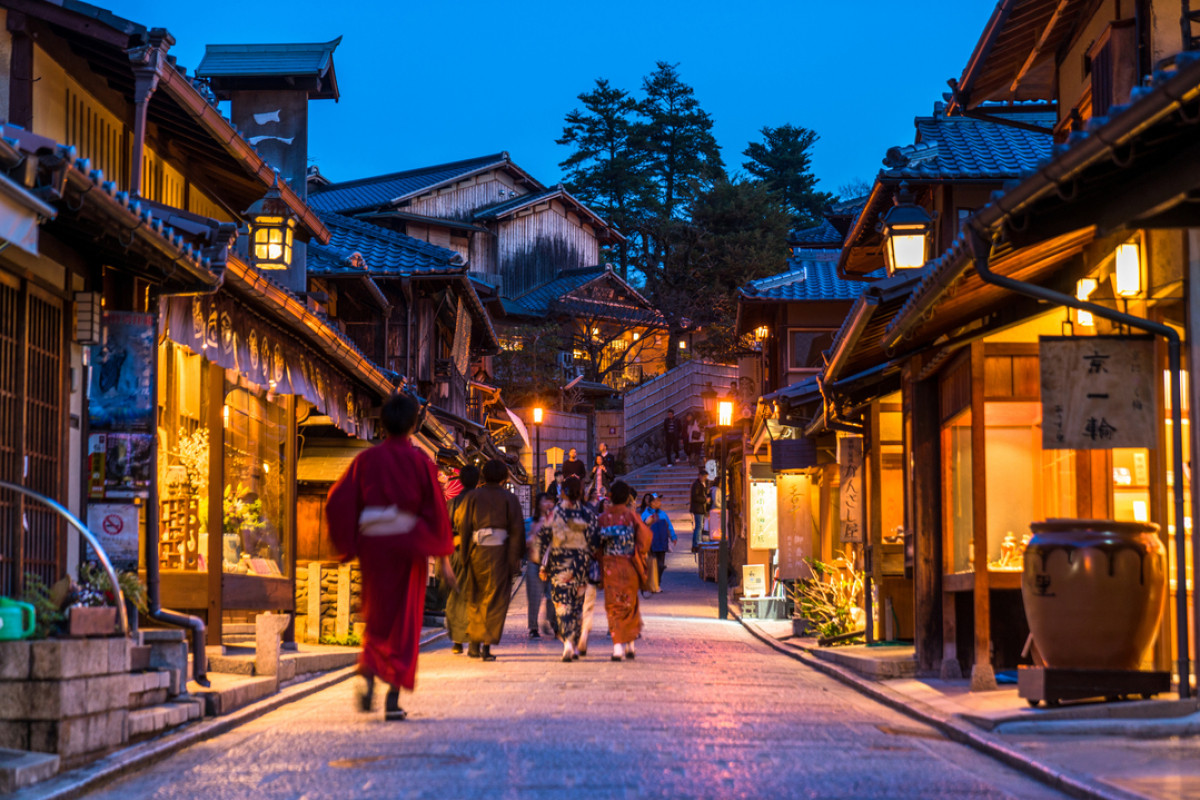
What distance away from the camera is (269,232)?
18125 mm

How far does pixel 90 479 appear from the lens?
11.0 m

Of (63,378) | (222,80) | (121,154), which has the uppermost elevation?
(222,80)

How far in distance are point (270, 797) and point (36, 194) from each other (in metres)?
3.62

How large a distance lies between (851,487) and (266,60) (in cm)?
1140

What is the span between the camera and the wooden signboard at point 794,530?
26.7 metres

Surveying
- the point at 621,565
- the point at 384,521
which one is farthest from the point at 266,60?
the point at 384,521

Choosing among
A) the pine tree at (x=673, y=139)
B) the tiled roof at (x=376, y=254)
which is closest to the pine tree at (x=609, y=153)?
the pine tree at (x=673, y=139)

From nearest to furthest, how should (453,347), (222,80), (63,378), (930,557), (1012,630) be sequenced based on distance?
(63,378) → (1012,630) → (930,557) → (222,80) → (453,347)

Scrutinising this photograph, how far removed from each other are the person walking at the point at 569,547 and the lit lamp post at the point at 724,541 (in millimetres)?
7924

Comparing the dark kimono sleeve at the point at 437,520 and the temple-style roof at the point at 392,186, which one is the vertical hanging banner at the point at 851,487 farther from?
the temple-style roof at the point at 392,186

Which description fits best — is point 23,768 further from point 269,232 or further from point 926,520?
point 269,232

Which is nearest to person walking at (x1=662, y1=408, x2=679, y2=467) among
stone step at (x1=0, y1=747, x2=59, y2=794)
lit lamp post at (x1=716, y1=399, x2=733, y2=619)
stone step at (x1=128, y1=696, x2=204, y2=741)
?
lit lamp post at (x1=716, y1=399, x2=733, y2=619)

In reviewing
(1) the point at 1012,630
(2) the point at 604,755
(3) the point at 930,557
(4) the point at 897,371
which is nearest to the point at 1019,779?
(2) the point at 604,755

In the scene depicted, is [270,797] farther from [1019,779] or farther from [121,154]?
[121,154]
